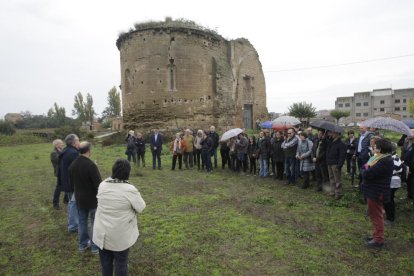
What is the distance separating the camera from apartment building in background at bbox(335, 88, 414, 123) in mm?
64812

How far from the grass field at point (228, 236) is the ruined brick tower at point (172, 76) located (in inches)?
522

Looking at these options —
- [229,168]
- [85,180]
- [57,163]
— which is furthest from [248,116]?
[85,180]

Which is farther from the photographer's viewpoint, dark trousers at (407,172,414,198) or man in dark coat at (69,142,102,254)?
dark trousers at (407,172,414,198)

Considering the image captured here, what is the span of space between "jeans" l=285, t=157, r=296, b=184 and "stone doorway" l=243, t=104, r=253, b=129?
1780cm

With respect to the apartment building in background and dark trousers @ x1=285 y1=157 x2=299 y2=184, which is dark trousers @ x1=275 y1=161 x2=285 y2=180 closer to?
dark trousers @ x1=285 y1=157 x2=299 y2=184

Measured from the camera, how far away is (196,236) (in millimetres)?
4941

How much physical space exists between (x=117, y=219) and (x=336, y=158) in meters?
5.67

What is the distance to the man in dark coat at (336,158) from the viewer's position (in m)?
6.77

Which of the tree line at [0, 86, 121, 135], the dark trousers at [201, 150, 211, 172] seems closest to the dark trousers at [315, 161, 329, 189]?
the dark trousers at [201, 150, 211, 172]

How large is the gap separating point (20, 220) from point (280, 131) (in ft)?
24.8

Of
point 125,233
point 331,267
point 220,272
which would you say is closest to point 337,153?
point 331,267

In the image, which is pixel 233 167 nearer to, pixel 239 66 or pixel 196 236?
pixel 196 236

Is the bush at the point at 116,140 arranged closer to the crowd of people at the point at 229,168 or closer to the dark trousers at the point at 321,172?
the crowd of people at the point at 229,168

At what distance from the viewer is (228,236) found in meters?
4.91
